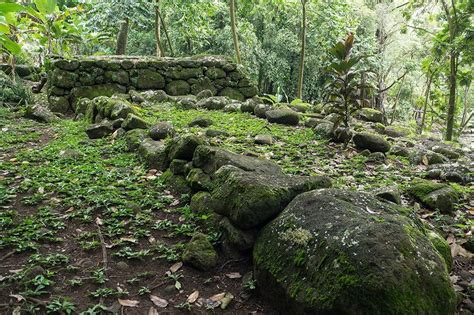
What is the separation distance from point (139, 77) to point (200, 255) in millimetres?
6955

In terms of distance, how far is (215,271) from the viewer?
2611 mm

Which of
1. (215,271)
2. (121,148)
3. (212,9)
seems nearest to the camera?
(215,271)

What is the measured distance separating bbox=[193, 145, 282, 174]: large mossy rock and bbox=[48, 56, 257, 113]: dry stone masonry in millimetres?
5459

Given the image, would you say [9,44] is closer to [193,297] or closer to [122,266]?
[122,266]

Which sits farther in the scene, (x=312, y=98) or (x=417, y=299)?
(x=312, y=98)

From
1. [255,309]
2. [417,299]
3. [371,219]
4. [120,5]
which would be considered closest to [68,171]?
[255,309]

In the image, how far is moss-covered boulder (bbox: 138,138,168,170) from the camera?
4277 mm

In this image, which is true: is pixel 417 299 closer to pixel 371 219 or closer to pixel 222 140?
pixel 371 219

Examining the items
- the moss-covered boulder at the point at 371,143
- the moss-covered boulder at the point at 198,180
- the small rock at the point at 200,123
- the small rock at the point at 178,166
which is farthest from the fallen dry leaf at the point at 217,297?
the small rock at the point at 200,123

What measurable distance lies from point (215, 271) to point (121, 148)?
113 inches

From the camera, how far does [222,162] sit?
3412mm

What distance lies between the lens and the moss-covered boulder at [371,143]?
204 inches

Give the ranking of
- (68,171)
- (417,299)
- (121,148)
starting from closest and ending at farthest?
(417,299) < (68,171) < (121,148)

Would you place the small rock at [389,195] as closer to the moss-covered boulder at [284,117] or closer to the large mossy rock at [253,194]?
the large mossy rock at [253,194]
